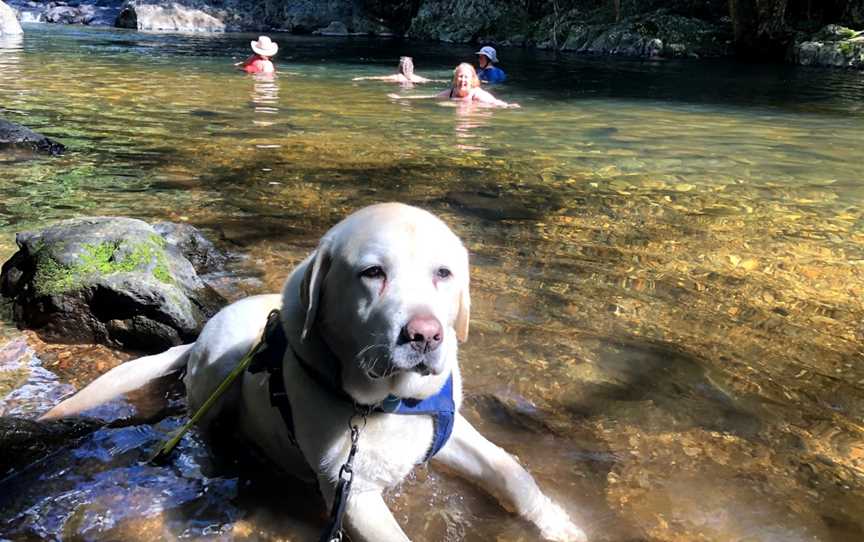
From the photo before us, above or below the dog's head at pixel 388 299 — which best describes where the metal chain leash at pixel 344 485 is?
below

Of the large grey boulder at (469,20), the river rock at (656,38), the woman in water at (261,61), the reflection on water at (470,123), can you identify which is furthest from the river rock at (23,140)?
the large grey boulder at (469,20)

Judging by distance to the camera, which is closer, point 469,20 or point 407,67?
point 407,67

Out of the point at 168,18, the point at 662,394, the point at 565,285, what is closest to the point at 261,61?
the point at 565,285

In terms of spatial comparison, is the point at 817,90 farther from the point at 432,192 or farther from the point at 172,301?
the point at 172,301

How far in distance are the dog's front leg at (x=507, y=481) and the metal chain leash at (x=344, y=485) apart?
59cm

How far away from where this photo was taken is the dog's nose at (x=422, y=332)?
236 centimetres

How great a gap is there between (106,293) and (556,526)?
2913 millimetres

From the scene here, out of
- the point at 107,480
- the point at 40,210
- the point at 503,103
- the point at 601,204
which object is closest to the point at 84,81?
the point at 503,103

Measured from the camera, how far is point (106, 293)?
4.36 m

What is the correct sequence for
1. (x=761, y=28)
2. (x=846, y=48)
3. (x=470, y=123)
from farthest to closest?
1. (x=761, y=28)
2. (x=846, y=48)
3. (x=470, y=123)

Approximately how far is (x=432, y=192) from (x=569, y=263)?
2.36 meters

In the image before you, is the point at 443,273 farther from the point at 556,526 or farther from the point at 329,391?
the point at 556,526

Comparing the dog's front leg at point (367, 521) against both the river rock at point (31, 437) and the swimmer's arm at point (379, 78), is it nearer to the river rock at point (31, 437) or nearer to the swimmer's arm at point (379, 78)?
the river rock at point (31, 437)

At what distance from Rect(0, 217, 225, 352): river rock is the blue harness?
5.11ft
